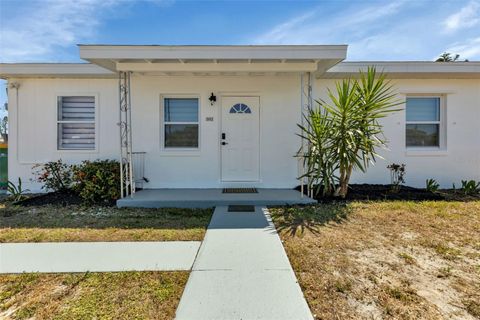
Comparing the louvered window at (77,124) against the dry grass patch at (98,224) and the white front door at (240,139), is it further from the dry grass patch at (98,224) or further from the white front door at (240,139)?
the white front door at (240,139)

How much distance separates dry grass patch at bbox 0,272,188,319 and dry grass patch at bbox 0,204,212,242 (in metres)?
1.07

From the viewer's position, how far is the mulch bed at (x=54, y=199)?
5.82 m

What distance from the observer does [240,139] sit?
6.83m

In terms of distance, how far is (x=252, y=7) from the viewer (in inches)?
259

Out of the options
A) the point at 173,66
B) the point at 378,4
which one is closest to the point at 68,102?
the point at 173,66

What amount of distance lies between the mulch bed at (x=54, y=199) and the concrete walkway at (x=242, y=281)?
3.83m

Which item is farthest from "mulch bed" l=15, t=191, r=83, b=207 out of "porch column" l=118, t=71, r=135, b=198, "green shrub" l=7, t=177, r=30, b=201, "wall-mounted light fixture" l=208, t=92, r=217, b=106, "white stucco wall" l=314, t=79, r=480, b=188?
"white stucco wall" l=314, t=79, r=480, b=188

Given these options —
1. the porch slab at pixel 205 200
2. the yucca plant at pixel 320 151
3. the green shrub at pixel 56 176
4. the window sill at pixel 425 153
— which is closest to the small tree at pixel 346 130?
the yucca plant at pixel 320 151

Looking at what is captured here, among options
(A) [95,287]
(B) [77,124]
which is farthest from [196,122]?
(A) [95,287]

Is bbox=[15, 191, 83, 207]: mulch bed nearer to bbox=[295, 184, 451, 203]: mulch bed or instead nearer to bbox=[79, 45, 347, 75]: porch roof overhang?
bbox=[79, 45, 347, 75]: porch roof overhang

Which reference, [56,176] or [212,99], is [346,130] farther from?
[56,176]

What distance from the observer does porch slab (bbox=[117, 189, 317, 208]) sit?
17.8 feet

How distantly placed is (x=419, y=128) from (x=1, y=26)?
33.3 ft

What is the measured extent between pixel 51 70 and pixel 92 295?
6.16m
